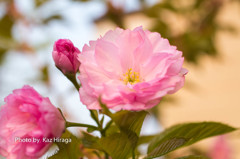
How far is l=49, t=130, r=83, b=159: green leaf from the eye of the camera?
32 cm

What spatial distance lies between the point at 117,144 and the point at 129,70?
0.10 metres

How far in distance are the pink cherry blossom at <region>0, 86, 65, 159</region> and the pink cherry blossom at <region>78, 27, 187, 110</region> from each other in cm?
4

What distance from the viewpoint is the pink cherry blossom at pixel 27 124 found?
0.95 feet

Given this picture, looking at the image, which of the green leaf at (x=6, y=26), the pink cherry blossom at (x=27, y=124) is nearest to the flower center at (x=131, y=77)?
the pink cherry blossom at (x=27, y=124)

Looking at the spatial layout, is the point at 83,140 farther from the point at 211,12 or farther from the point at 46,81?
the point at 211,12

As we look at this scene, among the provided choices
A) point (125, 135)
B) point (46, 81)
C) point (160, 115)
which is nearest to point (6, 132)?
point (125, 135)

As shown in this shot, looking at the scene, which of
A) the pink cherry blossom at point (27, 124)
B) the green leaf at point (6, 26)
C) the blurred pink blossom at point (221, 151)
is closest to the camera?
the pink cherry blossom at point (27, 124)

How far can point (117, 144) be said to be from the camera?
1.05 feet

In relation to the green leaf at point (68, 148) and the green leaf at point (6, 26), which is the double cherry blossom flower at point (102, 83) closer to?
the green leaf at point (68, 148)

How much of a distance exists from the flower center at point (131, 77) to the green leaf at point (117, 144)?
0.26 ft

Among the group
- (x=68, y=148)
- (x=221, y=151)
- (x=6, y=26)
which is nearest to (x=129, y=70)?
(x=68, y=148)

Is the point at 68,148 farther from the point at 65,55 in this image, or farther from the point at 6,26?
the point at 6,26

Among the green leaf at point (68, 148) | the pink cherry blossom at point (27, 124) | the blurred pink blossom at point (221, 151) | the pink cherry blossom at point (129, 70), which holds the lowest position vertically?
the blurred pink blossom at point (221, 151)

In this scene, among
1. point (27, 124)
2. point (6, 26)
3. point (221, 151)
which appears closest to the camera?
point (27, 124)
